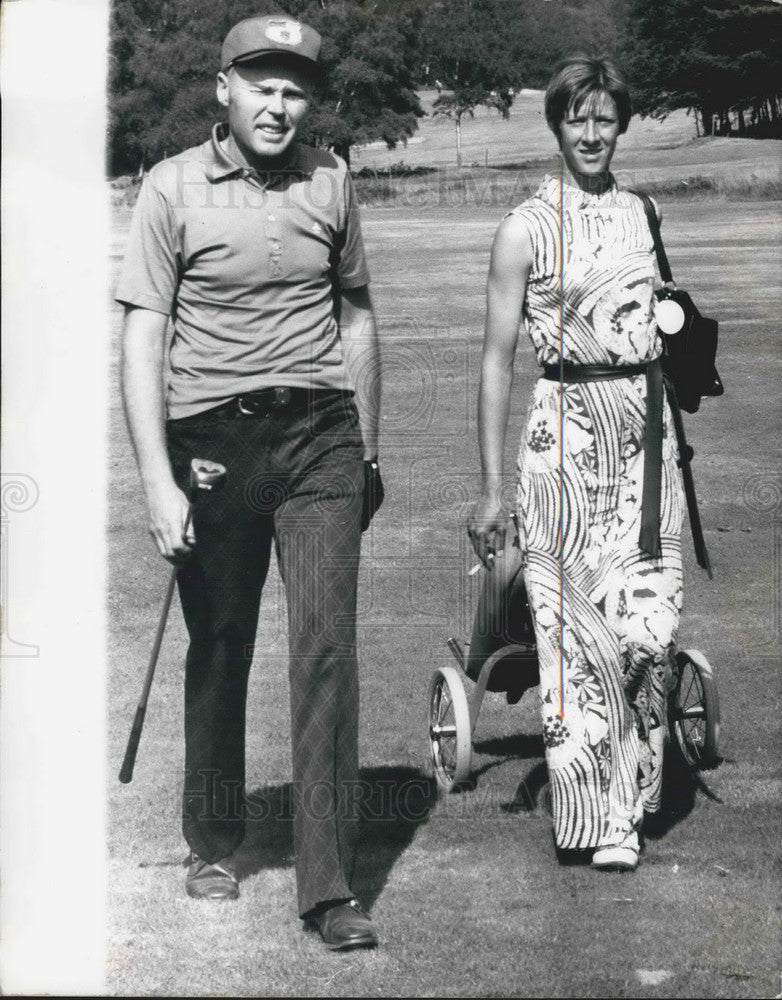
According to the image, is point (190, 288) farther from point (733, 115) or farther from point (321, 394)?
point (733, 115)

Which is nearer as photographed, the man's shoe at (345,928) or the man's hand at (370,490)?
the man's shoe at (345,928)

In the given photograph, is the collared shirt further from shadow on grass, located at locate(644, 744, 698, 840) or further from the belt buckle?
shadow on grass, located at locate(644, 744, 698, 840)

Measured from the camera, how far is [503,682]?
5820mm

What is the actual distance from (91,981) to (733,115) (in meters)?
2.93

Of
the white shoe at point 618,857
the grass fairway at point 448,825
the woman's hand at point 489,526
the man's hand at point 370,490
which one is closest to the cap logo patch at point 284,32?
the grass fairway at point 448,825

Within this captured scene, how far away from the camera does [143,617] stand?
25.6 feet

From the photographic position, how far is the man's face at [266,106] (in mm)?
4520

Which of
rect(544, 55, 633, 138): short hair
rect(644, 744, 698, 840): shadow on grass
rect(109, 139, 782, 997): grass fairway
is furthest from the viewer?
rect(644, 744, 698, 840): shadow on grass

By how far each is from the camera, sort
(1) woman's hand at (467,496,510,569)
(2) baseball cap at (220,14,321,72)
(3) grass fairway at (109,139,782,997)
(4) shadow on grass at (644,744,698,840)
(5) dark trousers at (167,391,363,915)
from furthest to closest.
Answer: (4) shadow on grass at (644,744,698,840) < (1) woman's hand at (467,496,510,569) < (5) dark trousers at (167,391,363,915) < (2) baseball cap at (220,14,321,72) < (3) grass fairway at (109,139,782,997)

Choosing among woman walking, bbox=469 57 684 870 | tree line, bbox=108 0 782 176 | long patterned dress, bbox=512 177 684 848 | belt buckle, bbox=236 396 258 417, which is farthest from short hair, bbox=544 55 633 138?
belt buckle, bbox=236 396 258 417

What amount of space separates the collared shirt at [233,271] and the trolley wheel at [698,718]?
65.3 inches

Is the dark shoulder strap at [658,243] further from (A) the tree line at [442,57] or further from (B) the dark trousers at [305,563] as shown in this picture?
(B) the dark trousers at [305,563]

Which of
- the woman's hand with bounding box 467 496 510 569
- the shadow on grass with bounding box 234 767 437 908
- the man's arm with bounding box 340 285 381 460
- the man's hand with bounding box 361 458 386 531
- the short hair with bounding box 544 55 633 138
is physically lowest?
the shadow on grass with bounding box 234 767 437 908

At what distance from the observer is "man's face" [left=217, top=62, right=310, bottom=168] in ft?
14.8
